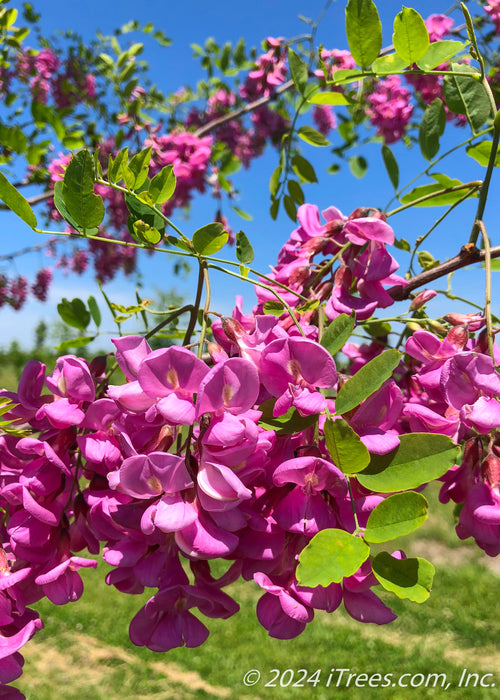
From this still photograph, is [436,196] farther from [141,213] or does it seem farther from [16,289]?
[16,289]

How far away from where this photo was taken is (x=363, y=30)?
76cm

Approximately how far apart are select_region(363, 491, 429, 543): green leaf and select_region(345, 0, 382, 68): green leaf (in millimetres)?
598

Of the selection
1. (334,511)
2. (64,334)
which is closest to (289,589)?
(334,511)

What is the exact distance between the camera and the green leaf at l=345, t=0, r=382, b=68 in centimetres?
73

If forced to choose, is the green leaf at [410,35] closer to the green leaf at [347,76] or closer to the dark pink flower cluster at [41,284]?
the green leaf at [347,76]

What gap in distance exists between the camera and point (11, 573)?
2.04 feet

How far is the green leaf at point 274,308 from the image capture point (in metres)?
0.65

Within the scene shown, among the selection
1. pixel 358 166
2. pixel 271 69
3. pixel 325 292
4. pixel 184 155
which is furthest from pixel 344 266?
pixel 271 69

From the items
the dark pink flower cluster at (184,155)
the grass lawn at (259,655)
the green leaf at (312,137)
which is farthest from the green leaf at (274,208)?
the grass lawn at (259,655)

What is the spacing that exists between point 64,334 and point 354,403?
13130 mm

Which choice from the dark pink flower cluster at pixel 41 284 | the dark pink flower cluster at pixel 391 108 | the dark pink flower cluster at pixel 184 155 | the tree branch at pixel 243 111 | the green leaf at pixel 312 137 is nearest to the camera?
the green leaf at pixel 312 137

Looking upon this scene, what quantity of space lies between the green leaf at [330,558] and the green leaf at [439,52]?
63cm

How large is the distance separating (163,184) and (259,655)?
12.5 ft

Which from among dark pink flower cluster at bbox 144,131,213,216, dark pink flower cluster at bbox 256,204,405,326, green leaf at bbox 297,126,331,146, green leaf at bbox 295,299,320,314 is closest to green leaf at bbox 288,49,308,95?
green leaf at bbox 297,126,331,146
